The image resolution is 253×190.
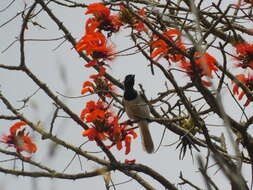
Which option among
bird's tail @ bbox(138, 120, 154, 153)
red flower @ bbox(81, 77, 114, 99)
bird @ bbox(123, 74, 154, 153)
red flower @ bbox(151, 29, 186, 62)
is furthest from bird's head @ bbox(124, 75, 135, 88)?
red flower @ bbox(151, 29, 186, 62)

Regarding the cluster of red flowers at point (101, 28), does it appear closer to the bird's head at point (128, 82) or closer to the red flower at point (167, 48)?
the red flower at point (167, 48)

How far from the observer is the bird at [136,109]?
5105 mm

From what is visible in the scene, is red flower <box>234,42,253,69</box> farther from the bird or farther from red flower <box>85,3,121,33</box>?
the bird

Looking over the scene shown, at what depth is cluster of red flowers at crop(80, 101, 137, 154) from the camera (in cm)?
319

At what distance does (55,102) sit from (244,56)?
1.37 m

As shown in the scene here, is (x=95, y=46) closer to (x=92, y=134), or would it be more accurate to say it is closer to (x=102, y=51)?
(x=102, y=51)

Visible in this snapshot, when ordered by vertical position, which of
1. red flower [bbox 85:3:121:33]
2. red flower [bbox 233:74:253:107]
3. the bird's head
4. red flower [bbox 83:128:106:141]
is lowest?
red flower [bbox 83:128:106:141]

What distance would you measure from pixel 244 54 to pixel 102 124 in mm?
1107

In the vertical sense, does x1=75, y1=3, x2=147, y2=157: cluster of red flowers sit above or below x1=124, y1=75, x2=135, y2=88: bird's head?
below

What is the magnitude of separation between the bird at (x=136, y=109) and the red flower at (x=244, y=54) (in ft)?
6.41

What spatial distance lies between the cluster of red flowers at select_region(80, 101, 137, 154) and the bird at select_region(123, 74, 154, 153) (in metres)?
1.66

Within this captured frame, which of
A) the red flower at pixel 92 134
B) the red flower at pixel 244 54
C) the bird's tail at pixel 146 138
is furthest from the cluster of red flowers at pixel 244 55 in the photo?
the bird's tail at pixel 146 138

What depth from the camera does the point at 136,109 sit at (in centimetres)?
518

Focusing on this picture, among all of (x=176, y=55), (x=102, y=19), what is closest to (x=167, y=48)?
(x=176, y=55)
